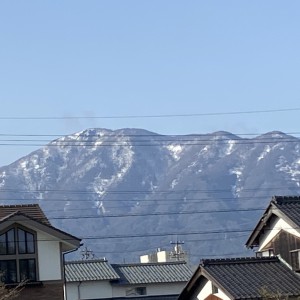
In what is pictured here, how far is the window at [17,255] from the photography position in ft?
161

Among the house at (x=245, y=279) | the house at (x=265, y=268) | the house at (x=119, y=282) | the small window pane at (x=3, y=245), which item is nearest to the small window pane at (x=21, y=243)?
the small window pane at (x=3, y=245)

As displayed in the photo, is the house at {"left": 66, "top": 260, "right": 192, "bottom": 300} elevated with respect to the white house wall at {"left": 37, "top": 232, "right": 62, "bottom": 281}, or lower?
elevated

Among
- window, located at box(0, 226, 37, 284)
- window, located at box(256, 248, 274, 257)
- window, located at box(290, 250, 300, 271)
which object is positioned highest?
window, located at box(0, 226, 37, 284)

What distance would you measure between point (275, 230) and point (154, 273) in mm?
33047

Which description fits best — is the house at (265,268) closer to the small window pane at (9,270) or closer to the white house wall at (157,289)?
the small window pane at (9,270)

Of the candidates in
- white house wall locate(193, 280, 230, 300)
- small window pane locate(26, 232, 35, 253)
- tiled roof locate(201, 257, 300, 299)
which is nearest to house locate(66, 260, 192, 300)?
small window pane locate(26, 232, 35, 253)

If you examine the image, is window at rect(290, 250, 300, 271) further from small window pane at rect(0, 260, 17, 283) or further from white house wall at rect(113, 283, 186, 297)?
white house wall at rect(113, 283, 186, 297)

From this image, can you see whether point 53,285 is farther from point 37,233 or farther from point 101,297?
point 101,297

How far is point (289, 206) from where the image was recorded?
4397 centimetres

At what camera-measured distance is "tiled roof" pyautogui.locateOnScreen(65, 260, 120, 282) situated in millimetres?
74375

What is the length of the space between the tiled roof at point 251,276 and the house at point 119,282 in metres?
30.4

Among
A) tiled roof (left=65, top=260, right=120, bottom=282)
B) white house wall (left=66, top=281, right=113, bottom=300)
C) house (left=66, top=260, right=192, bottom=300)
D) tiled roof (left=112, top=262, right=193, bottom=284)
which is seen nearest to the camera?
white house wall (left=66, top=281, right=113, bottom=300)

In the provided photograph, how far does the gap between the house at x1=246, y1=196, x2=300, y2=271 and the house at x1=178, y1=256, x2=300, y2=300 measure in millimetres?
572

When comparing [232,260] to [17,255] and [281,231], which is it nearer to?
[281,231]
